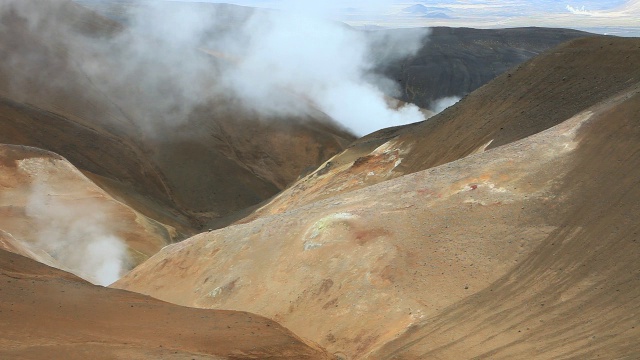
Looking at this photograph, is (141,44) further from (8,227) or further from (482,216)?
(482,216)

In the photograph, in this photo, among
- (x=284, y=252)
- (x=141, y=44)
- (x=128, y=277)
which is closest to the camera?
(x=284, y=252)

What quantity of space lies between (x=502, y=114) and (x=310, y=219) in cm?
1316

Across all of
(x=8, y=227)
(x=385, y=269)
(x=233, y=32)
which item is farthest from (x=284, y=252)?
(x=233, y=32)

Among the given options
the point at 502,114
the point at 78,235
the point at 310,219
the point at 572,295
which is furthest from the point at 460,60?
the point at 572,295

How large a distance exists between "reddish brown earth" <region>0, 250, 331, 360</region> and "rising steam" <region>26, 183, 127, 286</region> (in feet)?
64.1

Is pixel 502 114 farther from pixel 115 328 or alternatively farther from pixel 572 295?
pixel 115 328

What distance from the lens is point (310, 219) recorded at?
23.9 metres

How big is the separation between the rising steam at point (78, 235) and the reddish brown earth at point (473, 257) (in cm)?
756

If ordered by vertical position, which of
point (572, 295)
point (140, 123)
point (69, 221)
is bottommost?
point (572, 295)

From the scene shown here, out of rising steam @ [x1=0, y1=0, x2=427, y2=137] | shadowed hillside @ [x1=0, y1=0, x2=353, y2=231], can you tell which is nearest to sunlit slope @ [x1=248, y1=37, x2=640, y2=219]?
shadowed hillside @ [x1=0, y1=0, x2=353, y2=231]

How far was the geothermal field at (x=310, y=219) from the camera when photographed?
14734 millimetres

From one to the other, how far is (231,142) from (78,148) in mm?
14903

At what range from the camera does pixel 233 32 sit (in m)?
98.5

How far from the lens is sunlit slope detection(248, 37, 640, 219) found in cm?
2814
